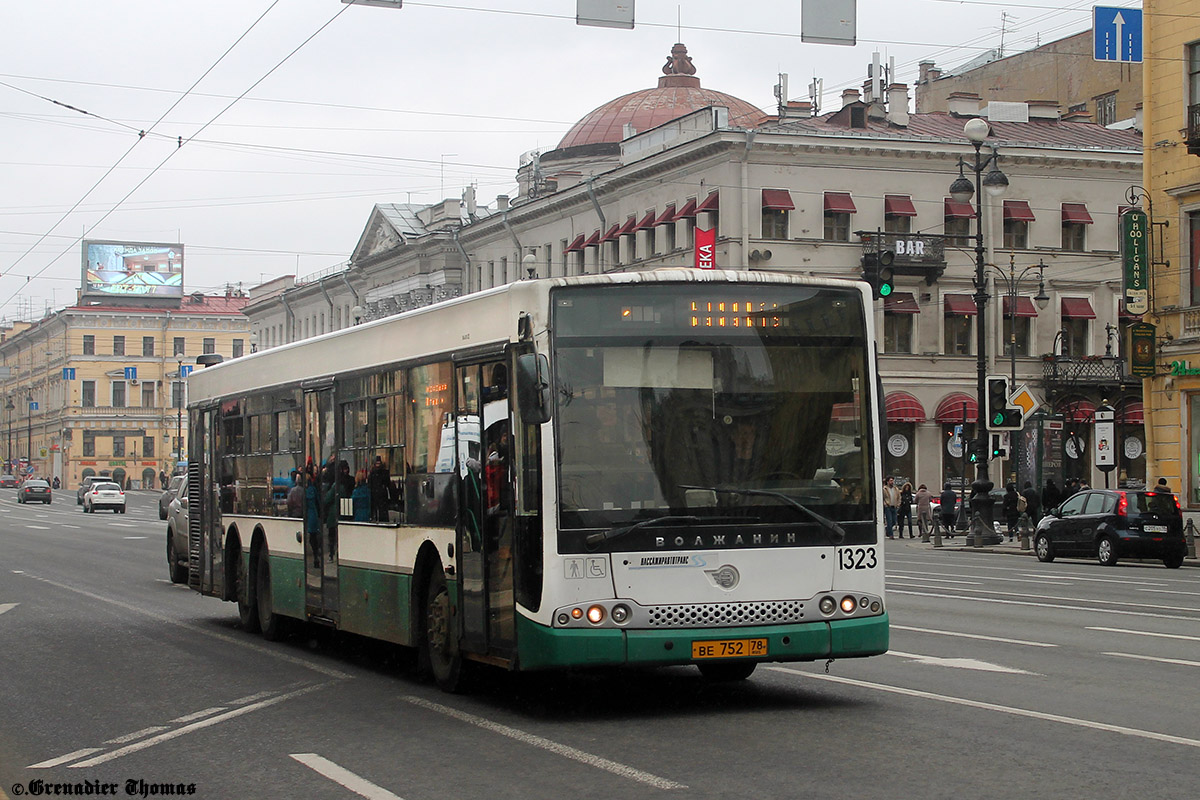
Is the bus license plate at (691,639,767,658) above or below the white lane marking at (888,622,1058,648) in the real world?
above

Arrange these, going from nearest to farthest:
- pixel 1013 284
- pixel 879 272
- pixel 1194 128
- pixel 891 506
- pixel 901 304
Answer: pixel 879 272 → pixel 1194 128 → pixel 891 506 → pixel 1013 284 → pixel 901 304

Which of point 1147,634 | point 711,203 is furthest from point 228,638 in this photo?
point 711,203

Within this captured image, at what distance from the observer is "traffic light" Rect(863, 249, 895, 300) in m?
25.6

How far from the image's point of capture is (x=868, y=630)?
10.8 m

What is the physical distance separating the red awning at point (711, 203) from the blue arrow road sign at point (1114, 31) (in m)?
25.6

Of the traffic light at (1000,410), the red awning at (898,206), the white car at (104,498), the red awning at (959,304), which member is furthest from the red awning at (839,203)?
the white car at (104,498)

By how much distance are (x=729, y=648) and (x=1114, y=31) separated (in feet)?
77.9

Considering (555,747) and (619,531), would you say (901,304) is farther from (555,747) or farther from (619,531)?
(555,747)

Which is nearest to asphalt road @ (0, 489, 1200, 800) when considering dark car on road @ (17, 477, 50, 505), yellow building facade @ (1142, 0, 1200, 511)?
yellow building facade @ (1142, 0, 1200, 511)

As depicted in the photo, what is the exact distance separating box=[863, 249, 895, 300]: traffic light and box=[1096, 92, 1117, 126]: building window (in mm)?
54955

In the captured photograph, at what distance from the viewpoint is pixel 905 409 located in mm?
59094

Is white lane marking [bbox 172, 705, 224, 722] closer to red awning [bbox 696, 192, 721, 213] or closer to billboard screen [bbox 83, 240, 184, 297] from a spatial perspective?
red awning [bbox 696, 192, 721, 213]

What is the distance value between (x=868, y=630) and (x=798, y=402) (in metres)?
1.49

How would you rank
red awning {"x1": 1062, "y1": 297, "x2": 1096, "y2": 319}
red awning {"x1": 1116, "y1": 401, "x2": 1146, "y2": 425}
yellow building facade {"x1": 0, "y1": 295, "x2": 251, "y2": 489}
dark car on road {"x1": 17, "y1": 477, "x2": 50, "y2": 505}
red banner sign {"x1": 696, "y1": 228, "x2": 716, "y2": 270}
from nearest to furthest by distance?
red banner sign {"x1": 696, "y1": 228, "x2": 716, "y2": 270} < red awning {"x1": 1116, "y1": 401, "x2": 1146, "y2": 425} < red awning {"x1": 1062, "y1": 297, "x2": 1096, "y2": 319} < dark car on road {"x1": 17, "y1": 477, "x2": 50, "y2": 505} < yellow building facade {"x1": 0, "y1": 295, "x2": 251, "y2": 489}
